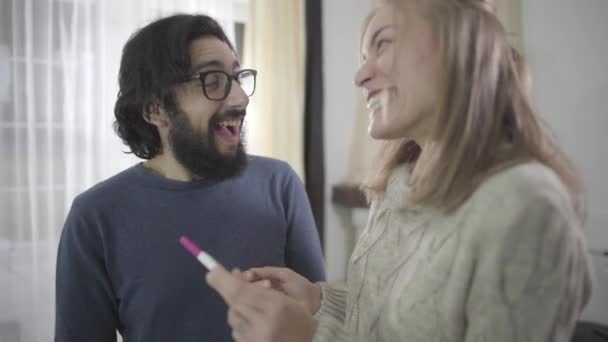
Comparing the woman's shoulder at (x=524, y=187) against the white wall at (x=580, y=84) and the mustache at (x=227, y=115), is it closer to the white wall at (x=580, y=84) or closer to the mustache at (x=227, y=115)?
the mustache at (x=227, y=115)

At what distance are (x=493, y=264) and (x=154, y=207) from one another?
2.73 feet

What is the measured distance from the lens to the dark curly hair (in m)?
1.09

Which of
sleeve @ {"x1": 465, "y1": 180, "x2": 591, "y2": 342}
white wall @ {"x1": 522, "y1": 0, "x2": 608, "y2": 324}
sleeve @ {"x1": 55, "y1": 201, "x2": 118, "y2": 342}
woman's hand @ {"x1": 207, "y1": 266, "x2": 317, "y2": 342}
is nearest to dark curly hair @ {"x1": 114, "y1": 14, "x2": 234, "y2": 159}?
sleeve @ {"x1": 55, "y1": 201, "x2": 118, "y2": 342}

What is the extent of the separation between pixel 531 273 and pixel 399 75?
338 mm

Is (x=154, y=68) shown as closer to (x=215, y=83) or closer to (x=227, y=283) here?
(x=215, y=83)

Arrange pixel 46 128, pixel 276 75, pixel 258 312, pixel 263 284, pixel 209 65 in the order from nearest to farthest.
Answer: pixel 258 312
pixel 263 284
pixel 209 65
pixel 46 128
pixel 276 75

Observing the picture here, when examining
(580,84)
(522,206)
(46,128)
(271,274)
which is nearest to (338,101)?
(580,84)

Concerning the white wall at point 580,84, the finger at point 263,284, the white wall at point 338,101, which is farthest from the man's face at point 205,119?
the white wall at point 580,84

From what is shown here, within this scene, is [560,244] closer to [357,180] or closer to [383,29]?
[383,29]

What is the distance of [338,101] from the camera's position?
2285 millimetres

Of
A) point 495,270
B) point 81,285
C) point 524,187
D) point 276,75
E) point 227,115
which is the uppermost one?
point 276,75

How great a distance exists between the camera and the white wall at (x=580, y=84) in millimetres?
1575

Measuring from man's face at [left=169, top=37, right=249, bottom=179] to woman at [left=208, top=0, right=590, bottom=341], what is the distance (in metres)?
0.51

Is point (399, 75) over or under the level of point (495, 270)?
over
